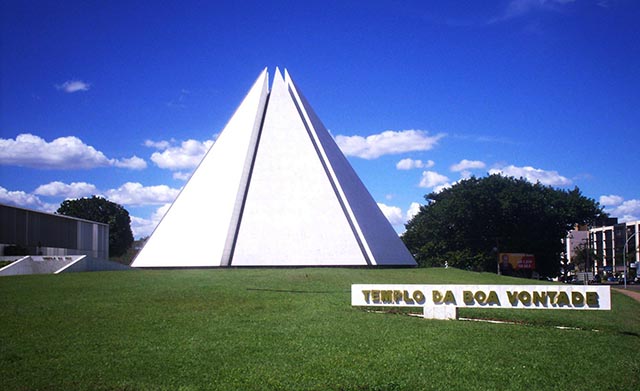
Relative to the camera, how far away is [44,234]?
37.8m

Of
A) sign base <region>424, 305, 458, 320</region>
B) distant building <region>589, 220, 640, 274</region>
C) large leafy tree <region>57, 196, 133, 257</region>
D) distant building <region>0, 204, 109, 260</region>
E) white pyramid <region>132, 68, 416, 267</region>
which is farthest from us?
distant building <region>589, 220, 640, 274</region>

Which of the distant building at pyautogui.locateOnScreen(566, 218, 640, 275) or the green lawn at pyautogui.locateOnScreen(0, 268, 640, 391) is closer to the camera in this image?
the green lawn at pyautogui.locateOnScreen(0, 268, 640, 391)

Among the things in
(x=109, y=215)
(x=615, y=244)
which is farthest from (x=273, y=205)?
(x=615, y=244)

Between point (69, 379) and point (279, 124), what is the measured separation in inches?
1014

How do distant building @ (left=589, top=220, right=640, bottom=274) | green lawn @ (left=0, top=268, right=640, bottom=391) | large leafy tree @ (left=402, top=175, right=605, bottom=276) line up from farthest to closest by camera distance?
distant building @ (left=589, top=220, right=640, bottom=274) → large leafy tree @ (left=402, top=175, right=605, bottom=276) → green lawn @ (left=0, top=268, right=640, bottom=391)

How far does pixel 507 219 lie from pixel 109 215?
165 feet

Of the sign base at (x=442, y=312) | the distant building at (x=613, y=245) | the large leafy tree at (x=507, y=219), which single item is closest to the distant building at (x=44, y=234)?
the sign base at (x=442, y=312)

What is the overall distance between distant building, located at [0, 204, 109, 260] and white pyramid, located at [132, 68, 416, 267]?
8609 mm

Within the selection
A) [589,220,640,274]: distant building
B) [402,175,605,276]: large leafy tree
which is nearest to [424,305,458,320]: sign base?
[402,175,605,276]: large leafy tree

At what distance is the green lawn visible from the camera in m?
6.98

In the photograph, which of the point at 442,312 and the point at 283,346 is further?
the point at 442,312

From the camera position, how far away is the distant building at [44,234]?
109 ft

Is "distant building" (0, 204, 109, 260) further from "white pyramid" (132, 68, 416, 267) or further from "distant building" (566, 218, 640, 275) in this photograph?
"distant building" (566, 218, 640, 275)

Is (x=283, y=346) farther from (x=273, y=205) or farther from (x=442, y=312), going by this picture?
(x=273, y=205)
